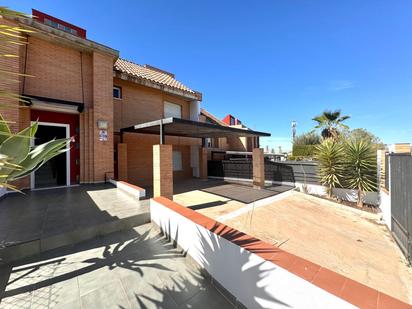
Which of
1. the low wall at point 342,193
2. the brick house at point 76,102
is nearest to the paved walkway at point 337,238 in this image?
the low wall at point 342,193

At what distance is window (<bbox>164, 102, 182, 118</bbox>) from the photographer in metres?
12.9

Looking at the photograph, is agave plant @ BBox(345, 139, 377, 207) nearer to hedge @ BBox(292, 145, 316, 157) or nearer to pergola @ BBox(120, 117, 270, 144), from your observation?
pergola @ BBox(120, 117, 270, 144)

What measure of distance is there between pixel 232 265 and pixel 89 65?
33.7ft

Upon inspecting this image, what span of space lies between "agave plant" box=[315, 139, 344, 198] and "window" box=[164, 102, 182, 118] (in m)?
9.43

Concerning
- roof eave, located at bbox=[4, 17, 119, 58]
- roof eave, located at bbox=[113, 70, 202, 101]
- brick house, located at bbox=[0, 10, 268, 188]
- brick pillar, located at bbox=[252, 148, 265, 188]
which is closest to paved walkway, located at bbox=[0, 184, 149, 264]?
brick house, located at bbox=[0, 10, 268, 188]

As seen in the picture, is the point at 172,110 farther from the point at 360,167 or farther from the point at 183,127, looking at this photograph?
the point at 360,167

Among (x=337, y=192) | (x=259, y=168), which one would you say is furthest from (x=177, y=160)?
(x=337, y=192)

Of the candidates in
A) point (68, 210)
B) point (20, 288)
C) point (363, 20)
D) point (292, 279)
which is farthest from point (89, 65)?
point (363, 20)

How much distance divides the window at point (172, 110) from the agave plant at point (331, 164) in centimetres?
943

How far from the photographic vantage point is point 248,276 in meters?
2.29

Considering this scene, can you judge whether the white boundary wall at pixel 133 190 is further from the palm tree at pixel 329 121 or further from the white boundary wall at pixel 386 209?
the palm tree at pixel 329 121

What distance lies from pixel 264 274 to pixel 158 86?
11740 millimetres

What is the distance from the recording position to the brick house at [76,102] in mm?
7219

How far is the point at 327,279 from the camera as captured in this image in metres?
1.78
